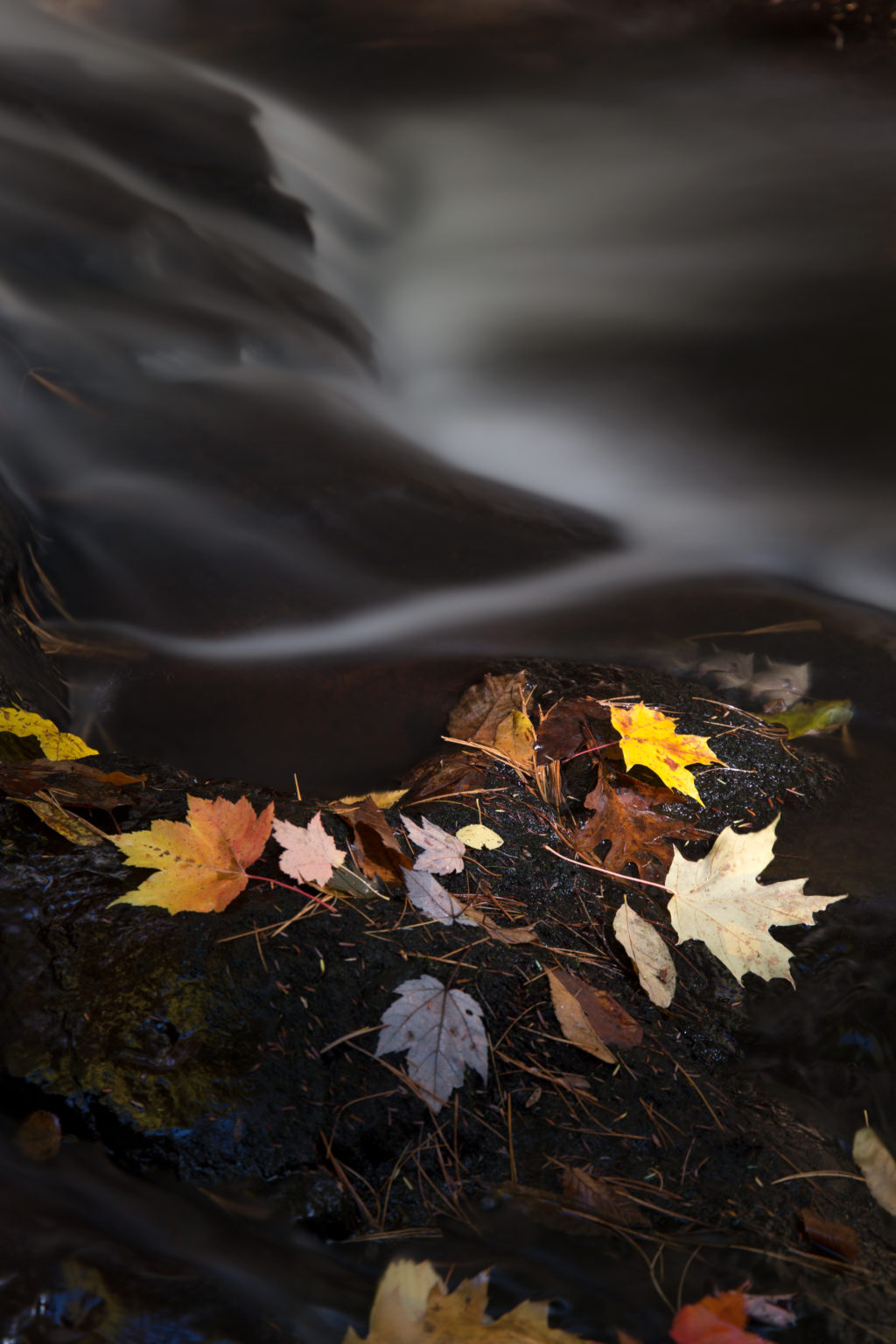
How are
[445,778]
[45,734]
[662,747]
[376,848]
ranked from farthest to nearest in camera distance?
[662,747] < [445,778] < [45,734] < [376,848]

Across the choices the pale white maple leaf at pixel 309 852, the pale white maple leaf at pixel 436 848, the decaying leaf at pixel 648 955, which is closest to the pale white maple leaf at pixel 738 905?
the decaying leaf at pixel 648 955

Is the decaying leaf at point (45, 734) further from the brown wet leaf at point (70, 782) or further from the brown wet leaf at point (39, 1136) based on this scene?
the brown wet leaf at point (39, 1136)

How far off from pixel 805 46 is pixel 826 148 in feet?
1.55

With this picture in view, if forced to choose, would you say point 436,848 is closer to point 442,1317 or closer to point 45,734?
point 442,1317

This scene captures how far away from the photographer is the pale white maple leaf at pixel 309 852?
1393mm

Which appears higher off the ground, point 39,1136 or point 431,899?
point 431,899

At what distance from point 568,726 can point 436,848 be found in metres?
0.68

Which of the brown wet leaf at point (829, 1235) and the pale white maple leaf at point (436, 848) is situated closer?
the brown wet leaf at point (829, 1235)

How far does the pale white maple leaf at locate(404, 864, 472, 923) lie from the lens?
4.65ft

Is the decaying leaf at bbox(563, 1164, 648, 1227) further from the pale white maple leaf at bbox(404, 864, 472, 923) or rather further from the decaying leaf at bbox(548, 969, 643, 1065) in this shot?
the pale white maple leaf at bbox(404, 864, 472, 923)

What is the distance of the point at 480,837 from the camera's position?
169cm

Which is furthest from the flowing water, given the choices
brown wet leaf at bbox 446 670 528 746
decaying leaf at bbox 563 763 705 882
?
decaying leaf at bbox 563 763 705 882

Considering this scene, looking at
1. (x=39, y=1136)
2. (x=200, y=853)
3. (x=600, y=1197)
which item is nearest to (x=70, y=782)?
(x=200, y=853)

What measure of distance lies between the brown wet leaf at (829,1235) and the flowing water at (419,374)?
112cm
